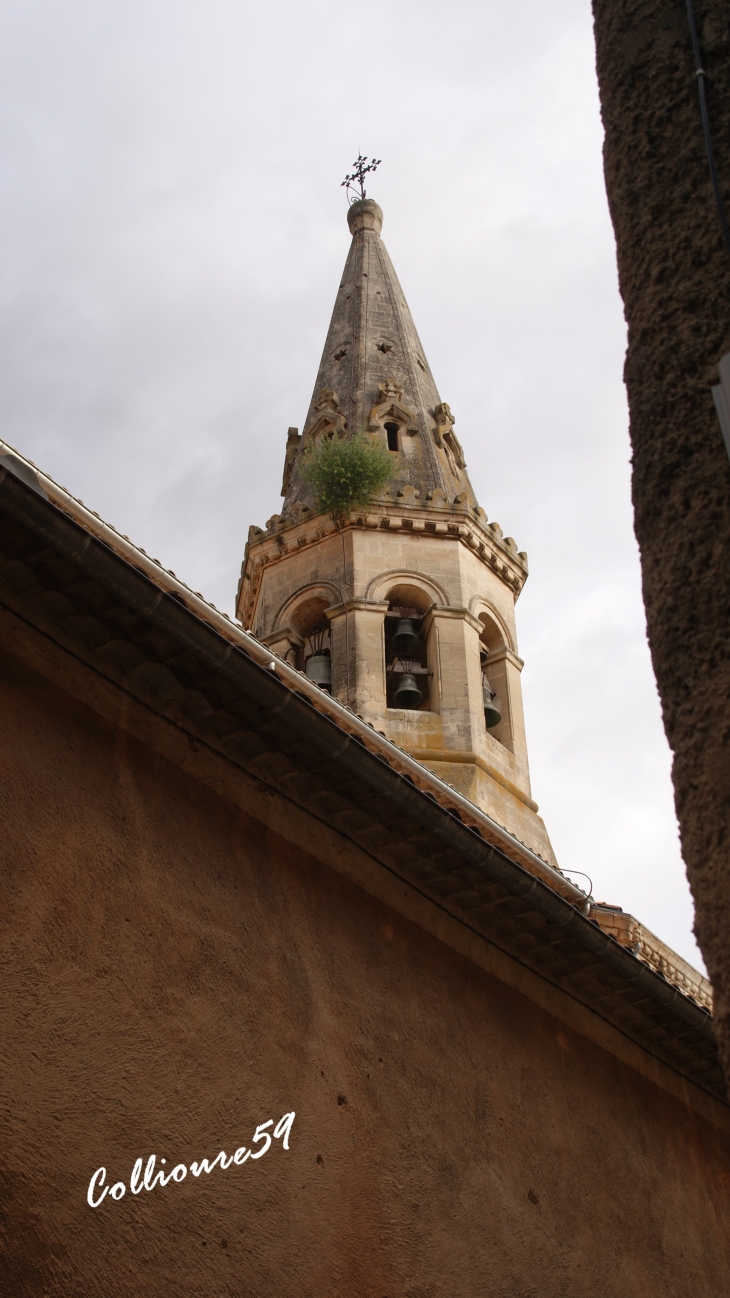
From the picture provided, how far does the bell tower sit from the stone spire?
0.04 meters

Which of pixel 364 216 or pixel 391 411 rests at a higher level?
pixel 364 216

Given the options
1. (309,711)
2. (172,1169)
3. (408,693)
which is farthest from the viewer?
(408,693)

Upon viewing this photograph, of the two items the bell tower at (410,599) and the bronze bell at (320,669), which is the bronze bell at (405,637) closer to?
the bell tower at (410,599)

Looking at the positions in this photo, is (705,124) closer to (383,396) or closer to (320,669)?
(320,669)

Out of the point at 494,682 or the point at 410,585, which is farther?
the point at 494,682

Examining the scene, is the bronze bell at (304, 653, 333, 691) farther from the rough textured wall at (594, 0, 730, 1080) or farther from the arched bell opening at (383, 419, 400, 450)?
the rough textured wall at (594, 0, 730, 1080)

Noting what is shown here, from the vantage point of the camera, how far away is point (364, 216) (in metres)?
27.2

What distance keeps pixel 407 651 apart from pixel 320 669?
148cm

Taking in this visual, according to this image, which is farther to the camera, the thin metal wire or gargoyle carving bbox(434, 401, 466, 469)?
gargoyle carving bbox(434, 401, 466, 469)

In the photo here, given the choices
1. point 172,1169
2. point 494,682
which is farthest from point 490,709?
point 172,1169

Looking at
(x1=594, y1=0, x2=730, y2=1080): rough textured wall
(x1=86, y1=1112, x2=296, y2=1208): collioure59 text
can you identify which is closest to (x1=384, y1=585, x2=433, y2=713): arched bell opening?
(x1=86, y1=1112, x2=296, y2=1208): collioure59 text

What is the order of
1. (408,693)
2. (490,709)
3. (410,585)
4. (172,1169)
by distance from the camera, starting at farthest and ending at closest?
1. (410,585)
2. (490,709)
3. (408,693)
4. (172,1169)

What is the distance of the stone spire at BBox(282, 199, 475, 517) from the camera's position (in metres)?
20.7

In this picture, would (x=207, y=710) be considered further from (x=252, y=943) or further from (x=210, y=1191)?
(x=210, y=1191)
